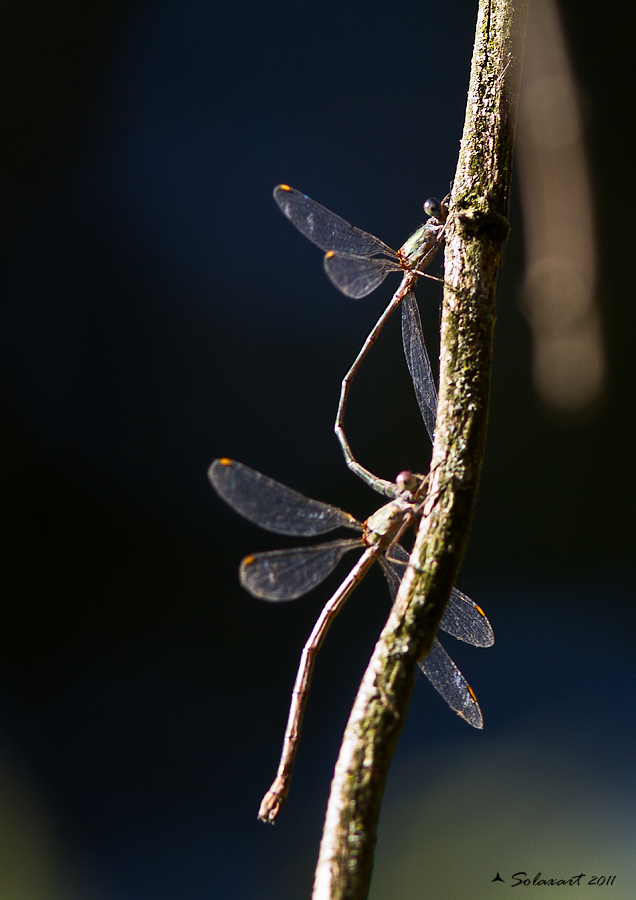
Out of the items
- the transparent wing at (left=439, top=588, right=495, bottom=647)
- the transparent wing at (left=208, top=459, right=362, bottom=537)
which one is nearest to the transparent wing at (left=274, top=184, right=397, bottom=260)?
the transparent wing at (left=208, top=459, right=362, bottom=537)

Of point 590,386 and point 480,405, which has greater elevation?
point 590,386

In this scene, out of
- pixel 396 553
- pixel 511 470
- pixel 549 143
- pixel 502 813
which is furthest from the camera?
pixel 511 470

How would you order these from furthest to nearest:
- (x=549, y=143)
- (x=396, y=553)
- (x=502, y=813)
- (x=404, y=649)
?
(x=502, y=813)
(x=549, y=143)
(x=396, y=553)
(x=404, y=649)

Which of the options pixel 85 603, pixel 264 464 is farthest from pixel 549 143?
pixel 85 603

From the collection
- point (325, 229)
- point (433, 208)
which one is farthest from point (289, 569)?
point (325, 229)

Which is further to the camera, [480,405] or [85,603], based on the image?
[85,603]

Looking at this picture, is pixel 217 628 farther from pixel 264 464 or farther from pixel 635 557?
pixel 635 557

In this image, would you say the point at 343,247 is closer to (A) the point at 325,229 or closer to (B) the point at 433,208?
(A) the point at 325,229

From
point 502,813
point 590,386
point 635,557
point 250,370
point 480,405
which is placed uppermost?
point 250,370

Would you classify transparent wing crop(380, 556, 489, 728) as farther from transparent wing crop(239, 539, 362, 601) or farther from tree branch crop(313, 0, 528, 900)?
tree branch crop(313, 0, 528, 900)
